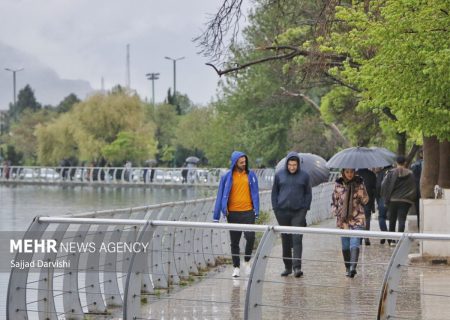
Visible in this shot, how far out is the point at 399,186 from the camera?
21.2 meters

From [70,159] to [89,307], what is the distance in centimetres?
9310

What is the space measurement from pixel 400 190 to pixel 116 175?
75686 mm

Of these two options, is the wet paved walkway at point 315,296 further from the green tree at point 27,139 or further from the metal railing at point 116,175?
the green tree at point 27,139

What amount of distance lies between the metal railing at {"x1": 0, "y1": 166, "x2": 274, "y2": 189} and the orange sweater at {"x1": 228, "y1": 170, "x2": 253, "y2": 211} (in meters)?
61.8

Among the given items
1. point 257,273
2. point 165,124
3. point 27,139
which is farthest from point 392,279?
point 27,139

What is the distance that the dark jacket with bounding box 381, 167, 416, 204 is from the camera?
21203 mm

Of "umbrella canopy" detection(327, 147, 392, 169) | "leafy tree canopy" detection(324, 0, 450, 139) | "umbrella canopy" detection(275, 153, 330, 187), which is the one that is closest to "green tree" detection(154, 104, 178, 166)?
"umbrella canopy" detection(275, 153, 330, 187)

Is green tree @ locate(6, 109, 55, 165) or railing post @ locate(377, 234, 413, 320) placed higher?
green tree @ locate(6, 109, 55, 165)

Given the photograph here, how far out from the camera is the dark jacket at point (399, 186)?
21203 millimetres

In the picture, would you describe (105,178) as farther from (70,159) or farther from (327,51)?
(327,51)

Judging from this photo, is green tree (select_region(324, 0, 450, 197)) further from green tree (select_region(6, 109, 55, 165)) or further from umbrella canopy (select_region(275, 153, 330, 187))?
green tree (select_region(6, 109, 55, 165))

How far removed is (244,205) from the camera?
53.8 ft

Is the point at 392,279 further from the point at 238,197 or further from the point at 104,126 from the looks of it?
the point at 104,126

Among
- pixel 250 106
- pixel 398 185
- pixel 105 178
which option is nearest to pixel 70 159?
pixel 105 178
